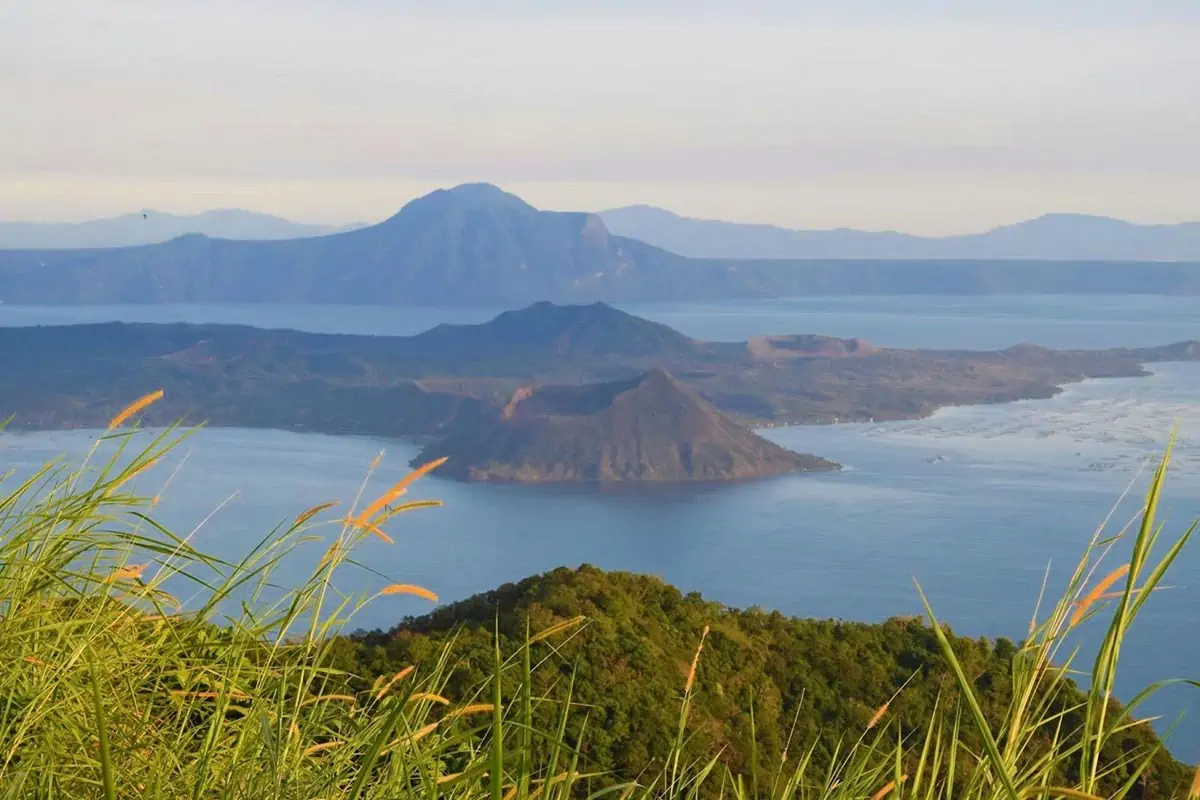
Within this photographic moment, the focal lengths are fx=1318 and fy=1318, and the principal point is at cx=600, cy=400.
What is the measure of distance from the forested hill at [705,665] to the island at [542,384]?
64.7m

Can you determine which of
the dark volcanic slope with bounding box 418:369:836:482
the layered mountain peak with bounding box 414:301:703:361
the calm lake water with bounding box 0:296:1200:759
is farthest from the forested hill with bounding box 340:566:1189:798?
the layered mountain peak with bounding box 414:301:703:361

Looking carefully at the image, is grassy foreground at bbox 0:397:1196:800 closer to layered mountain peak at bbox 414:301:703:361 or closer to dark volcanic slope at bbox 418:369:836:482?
dark volcanic slope at bbox 418:369:836:482

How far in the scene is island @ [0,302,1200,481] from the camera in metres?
81.8

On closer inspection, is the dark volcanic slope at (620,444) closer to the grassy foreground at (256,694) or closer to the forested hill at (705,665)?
the forested hill at (705,665)

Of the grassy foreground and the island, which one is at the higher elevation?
the grassy foreground

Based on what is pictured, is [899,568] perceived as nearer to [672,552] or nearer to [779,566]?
[779,566]

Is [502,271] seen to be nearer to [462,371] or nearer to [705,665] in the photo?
[462,371]

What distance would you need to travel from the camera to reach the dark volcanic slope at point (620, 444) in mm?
77562

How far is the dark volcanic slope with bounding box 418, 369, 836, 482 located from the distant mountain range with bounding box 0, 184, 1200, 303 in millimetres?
96117

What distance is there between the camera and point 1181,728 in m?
29.4

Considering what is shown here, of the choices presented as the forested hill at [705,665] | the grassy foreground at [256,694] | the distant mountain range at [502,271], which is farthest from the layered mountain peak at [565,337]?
the grassy foreground at [256,694]

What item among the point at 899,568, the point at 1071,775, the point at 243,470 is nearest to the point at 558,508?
the point at 243,470

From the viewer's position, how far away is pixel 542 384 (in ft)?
346

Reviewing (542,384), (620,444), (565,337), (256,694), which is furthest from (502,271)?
(256,694)
